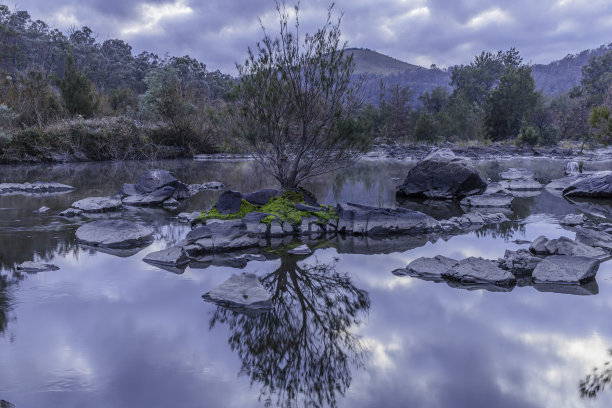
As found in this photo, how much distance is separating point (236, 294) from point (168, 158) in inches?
877

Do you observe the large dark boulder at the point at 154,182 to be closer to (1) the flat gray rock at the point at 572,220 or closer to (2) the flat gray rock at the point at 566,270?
(1) the flat gray rock at the point at 572,220

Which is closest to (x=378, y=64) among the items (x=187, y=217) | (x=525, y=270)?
(x=187, y=217)

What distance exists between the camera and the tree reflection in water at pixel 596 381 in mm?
2861

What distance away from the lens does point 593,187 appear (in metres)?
11.4

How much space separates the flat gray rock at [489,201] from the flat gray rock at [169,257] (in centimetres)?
692

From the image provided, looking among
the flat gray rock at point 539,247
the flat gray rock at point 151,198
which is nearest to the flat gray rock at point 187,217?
the flat gray rock at point 151,198

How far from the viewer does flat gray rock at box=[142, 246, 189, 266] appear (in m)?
5.51

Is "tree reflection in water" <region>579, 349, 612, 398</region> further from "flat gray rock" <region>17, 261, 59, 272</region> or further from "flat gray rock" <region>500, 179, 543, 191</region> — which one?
"flat gray rock" <region>500, 179, 543, 191</region>

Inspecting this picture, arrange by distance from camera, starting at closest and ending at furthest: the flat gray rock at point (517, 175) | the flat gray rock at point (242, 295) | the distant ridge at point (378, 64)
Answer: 1. the flat gray rock at point (242, 295)
2. the flat gray rock at point (517, 175)
3. the distant ridge at point (378, 64)

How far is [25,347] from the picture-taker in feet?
10.9

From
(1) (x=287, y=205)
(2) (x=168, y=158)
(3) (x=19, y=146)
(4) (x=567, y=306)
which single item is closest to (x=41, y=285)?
(1) (x=287, y=205)

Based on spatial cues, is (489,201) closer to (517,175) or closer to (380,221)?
(380,221)

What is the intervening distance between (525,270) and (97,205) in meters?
7.55

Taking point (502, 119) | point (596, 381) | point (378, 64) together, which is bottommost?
point (596, 381)
